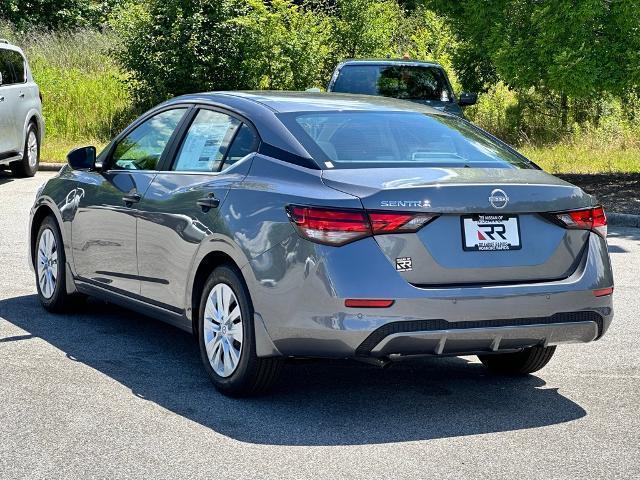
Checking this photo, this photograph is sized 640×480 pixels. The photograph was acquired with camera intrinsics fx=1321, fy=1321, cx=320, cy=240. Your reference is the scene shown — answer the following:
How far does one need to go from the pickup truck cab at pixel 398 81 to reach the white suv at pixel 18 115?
4384mm

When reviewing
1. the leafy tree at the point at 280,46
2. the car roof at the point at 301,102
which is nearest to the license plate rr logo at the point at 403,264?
the car roof at the point at 301,102

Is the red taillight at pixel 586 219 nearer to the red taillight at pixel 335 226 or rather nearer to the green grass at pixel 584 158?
the red taillight at pixel 335 226

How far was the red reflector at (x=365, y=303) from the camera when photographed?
5.99 metres

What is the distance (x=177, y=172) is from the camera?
24.2 ft

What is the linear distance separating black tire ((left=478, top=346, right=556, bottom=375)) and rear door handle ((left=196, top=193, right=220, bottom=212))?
5.66ft

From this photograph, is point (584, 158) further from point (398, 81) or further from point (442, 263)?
point (442, 263)

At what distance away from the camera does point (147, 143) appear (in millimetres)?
7969

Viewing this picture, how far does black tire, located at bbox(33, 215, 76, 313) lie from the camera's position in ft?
28.5

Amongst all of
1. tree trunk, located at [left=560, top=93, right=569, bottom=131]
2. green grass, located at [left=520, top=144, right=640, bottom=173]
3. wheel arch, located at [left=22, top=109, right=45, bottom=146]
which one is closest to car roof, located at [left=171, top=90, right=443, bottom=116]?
wheel arch, located at [left=22, top=109, right=45, bottom=146]

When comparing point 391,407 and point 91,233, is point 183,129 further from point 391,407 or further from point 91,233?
point 391,407

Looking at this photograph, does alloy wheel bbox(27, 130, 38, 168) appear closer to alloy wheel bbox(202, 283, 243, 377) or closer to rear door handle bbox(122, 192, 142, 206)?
rear door handle bbox(122, 192, 142, 206)

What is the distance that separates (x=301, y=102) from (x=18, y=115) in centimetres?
1195

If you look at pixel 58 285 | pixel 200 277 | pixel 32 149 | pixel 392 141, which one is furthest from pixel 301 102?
pixel 32 149

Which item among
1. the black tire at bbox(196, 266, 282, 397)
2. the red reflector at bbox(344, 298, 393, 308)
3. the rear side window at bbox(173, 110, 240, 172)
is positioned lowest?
the black tire at bbox(196, 266, 282, 397)
